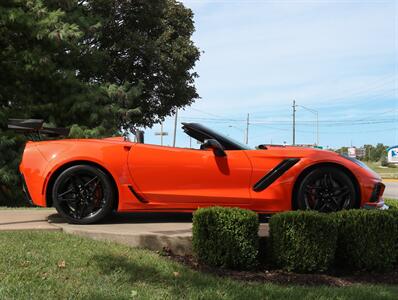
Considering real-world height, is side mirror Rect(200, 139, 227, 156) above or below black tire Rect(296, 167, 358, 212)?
above

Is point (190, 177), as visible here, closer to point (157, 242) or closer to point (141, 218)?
point (157, 242)

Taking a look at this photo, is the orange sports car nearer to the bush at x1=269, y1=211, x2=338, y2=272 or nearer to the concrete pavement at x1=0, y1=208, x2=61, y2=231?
the concrete pavement at x1=0, y1=208, x2=61, y2=231

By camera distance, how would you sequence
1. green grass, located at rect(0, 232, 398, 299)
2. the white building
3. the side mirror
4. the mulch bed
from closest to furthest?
green grass, located at rect(0, 232, 398, 299) → the mulch bed → the side mirror → the white building

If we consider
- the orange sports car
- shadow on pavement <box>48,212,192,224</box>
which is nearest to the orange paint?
the orange sports car

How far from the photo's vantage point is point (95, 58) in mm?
13367

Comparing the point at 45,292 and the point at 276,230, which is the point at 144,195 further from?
the point at 45,292

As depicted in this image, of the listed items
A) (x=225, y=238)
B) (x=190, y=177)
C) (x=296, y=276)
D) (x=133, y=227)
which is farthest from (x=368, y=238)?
(x=133, y=227)

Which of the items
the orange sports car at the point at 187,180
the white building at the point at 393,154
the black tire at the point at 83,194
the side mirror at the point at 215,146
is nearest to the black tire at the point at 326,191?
the orange sports car at the point at 187,180

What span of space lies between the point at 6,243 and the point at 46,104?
7.28 m

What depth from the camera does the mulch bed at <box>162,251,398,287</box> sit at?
4391 millimetres

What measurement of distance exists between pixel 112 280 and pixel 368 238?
Result: 8.20 feet

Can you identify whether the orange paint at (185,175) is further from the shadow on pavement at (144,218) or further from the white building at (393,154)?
the white building at (393,154)

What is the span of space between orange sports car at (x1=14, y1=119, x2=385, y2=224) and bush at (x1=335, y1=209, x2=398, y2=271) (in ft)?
2.07

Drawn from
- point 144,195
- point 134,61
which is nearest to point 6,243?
point 144,195
